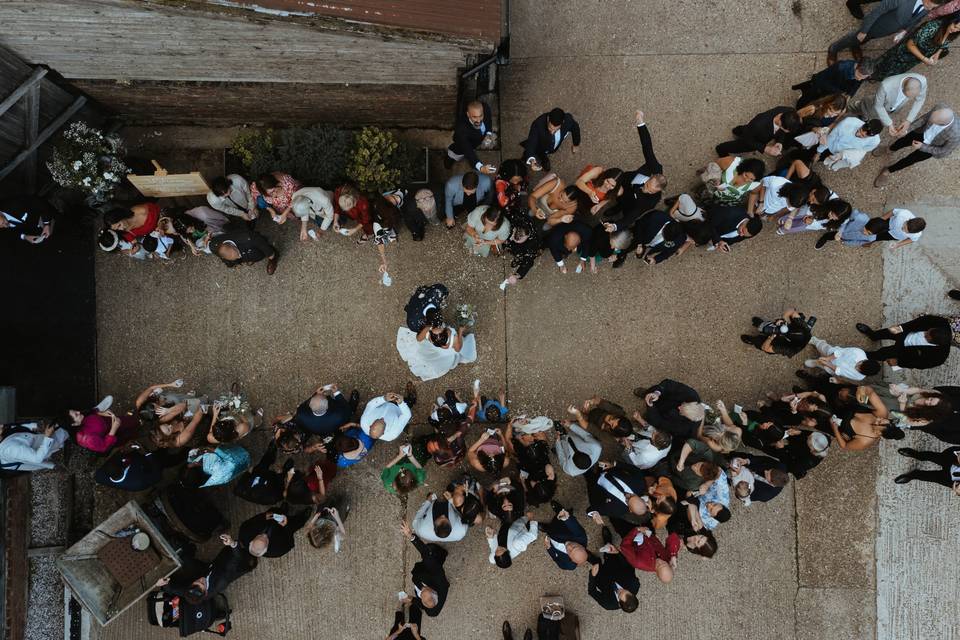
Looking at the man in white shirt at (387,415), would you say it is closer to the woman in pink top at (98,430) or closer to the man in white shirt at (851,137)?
the woman in pink top at (98,430)

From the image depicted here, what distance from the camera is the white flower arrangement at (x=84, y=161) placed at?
523cm

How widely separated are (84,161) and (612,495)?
21.0ft

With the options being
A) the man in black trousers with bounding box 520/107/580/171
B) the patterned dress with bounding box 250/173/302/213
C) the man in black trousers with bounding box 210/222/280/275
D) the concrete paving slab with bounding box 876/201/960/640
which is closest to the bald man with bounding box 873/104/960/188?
the concrete paving slab with bounding box 876/201/960/640

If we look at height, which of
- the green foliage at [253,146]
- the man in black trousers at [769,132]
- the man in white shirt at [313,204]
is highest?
the man in black trousers at [769,132]

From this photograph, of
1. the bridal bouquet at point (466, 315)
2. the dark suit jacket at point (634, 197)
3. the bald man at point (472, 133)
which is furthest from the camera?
the bridal bouquet at point (466, 315)

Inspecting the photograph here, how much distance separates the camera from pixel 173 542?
592cm

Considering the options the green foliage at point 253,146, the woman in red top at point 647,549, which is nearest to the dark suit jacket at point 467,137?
the green foliage at point 253,146

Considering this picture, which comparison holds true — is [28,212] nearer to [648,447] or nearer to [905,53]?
[648,447]

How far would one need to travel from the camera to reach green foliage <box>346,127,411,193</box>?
5523 mm

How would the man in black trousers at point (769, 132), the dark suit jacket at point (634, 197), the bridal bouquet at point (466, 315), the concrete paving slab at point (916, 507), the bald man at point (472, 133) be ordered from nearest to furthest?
the bald man at point (472, 133) → the dark suit jacket at point (634, 197) → the man in black trousers at point (769, 132) → the bridal bouquet at point (466, 315) → the concrete paving slab at point (916, 507)

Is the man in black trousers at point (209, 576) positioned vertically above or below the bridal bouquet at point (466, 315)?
below

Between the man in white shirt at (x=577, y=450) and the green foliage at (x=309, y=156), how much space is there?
3.87 meters

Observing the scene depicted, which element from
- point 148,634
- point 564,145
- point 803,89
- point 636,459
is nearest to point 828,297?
point 803,89

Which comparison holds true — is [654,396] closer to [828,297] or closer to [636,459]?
[636,459]
